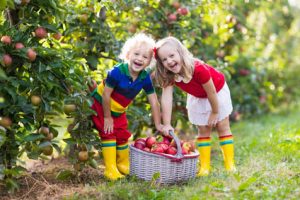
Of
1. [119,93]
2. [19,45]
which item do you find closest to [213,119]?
[119,93]

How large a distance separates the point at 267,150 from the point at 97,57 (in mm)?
1758

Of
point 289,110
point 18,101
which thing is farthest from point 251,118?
point 18,101

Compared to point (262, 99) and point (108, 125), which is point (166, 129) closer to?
point (108, 125)

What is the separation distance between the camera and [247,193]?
306 centimetres

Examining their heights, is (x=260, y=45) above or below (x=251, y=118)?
above

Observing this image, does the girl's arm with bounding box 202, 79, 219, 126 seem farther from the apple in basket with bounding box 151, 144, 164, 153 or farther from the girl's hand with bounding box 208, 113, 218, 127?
the apple in basket with bounding box 151, 144, 164, 153

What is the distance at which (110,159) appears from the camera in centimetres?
382

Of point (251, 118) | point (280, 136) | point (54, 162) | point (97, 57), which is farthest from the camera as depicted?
point (251, 118)

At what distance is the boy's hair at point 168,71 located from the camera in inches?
144

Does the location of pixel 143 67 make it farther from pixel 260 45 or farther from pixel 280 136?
pixel 260 45

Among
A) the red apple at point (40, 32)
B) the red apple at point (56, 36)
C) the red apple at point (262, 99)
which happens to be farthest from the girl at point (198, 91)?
the red apple at point (262, 99)

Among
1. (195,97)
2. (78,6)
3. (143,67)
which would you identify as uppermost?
(78,6)

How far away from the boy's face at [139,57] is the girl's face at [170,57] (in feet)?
0.31

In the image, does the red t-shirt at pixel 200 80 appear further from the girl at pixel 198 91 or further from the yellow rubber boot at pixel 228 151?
the yellow rubber boot at pixel 228 151
